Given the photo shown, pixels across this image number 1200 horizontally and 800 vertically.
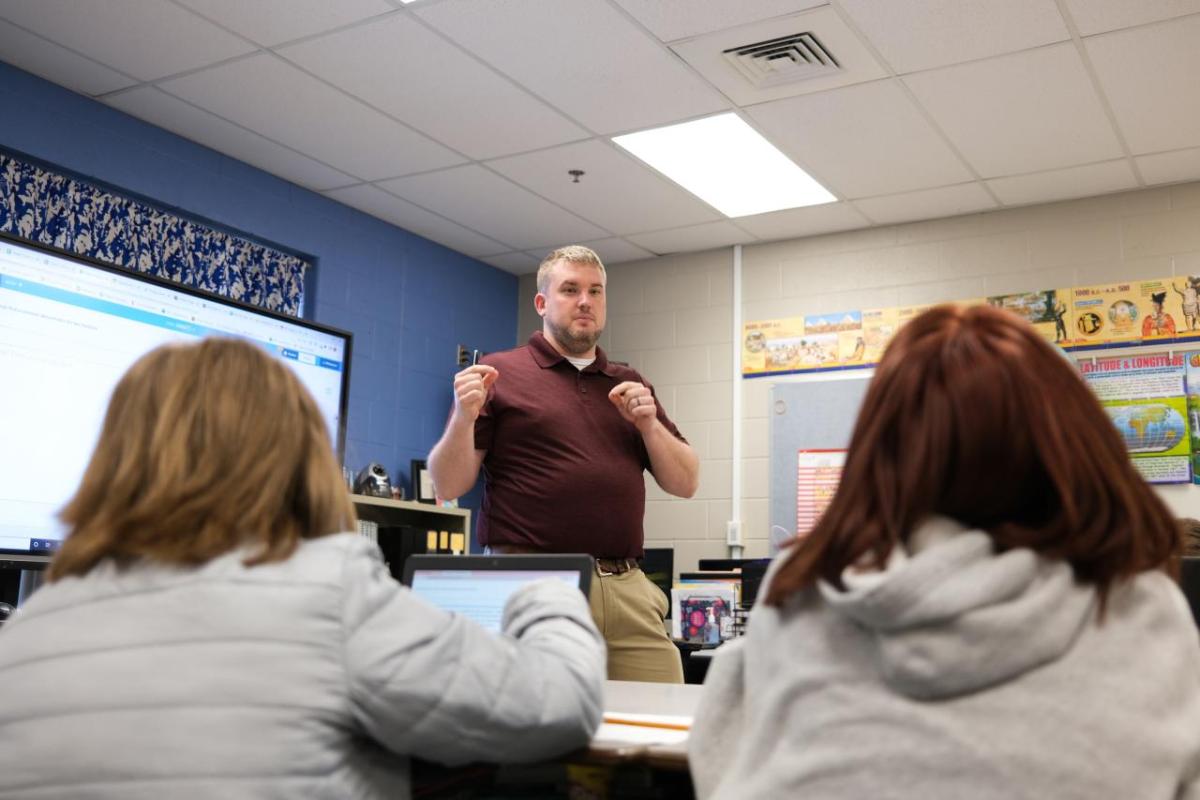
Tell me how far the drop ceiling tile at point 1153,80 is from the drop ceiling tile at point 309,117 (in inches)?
95.0

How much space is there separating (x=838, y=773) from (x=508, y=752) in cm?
36

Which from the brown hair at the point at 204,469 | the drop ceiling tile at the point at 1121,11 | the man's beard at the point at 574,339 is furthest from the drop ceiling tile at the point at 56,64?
the drop ceiling tile at the point at 1121,11

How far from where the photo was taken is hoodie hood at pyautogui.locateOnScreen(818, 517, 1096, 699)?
91cm

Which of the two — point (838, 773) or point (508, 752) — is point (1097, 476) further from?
point (508, 752)

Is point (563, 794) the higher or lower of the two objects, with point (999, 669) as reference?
lower

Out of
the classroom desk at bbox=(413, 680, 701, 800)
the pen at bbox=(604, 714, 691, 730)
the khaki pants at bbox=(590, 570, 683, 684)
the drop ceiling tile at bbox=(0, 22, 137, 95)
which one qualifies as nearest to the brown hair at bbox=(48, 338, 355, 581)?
the classroom desk at bbox=(413, 680, 701, 800)

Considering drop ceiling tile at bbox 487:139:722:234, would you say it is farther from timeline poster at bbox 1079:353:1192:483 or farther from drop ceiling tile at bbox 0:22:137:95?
timeline poster at bbox 1079:353:1192:483

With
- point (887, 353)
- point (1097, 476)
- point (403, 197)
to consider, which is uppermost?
point (403, 197)

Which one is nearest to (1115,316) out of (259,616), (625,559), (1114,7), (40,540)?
(1114,7)

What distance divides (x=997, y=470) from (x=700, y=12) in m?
2.68

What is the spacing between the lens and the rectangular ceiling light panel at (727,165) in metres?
4.28

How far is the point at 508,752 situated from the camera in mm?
1157

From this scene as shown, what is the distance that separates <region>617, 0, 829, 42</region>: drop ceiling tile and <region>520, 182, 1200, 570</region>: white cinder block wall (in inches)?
83.0

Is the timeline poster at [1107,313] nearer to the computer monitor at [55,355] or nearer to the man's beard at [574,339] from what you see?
the man's beard at [574,339]
